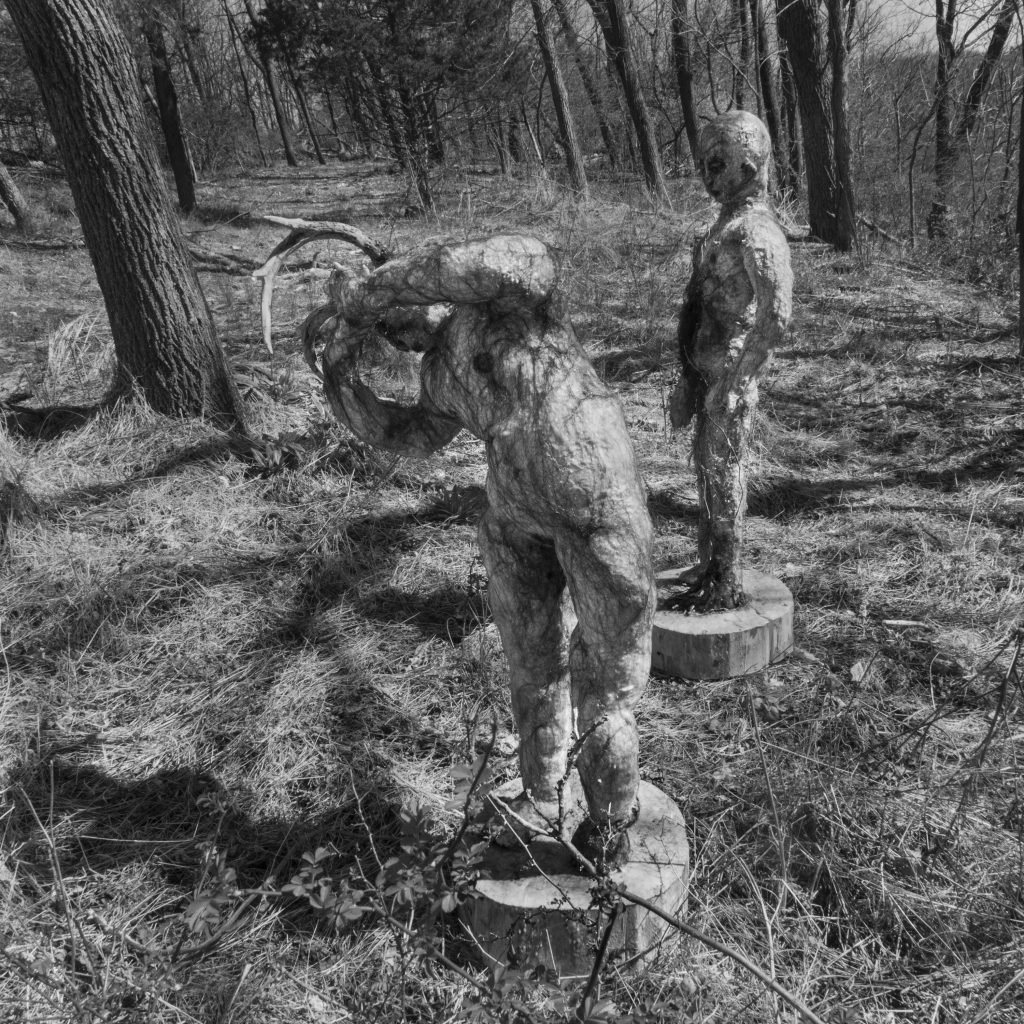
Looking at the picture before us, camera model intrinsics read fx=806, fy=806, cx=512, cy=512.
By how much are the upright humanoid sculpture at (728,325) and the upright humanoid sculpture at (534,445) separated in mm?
1633

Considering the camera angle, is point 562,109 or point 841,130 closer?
point 841,130

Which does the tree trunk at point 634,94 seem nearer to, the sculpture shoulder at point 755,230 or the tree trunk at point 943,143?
the tree trunk at point 943,143

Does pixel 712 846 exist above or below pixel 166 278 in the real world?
below

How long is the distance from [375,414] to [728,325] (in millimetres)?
1897

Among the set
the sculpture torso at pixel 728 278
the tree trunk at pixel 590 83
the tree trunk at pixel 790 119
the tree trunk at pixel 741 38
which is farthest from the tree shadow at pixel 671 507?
the tree trunk at pixel 741 38

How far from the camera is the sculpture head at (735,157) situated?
10.3 ft

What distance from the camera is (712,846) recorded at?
2543 mm

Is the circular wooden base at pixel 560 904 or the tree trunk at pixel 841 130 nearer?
the circular wooden base at pixel 560 904

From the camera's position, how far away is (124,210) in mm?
4523

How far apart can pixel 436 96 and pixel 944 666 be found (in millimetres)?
13002

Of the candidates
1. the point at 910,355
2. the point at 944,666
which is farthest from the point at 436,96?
the point at 944,666

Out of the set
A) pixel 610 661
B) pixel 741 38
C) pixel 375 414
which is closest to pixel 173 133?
pixel 741 38

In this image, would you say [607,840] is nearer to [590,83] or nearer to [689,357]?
[689,357]

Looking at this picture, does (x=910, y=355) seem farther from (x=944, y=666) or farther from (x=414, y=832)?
(x=414, y=832)
